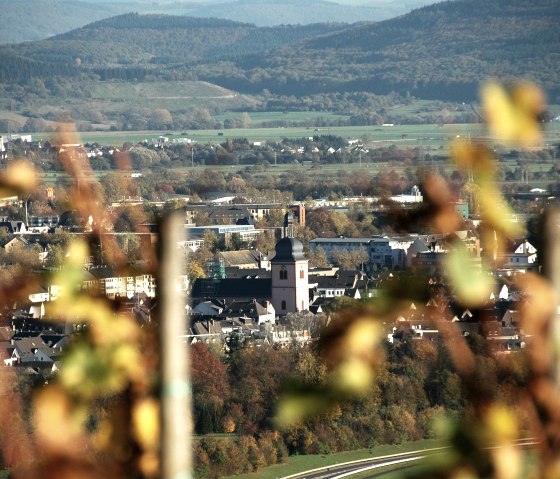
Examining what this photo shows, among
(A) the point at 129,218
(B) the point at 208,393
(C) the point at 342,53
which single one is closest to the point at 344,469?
(B) the point at 208,393

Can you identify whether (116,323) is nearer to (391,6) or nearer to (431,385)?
(431,385)

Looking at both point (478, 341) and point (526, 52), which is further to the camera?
point (526, 52)

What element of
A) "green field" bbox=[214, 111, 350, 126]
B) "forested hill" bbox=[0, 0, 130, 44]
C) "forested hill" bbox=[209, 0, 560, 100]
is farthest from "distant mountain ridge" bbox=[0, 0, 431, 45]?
"green field" bbox=[214, 111, 350, 126]

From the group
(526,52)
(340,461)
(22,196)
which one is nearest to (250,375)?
(340,461)

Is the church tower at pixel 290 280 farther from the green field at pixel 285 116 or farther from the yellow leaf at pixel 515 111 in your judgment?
the yellow leaf at pixel 515 111

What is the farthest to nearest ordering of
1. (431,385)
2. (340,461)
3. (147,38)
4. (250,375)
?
(147,38) < (250,375) < (340,461) < (431,385)

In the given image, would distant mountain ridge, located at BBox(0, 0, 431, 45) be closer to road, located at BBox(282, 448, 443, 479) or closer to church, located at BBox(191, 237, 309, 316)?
church, located at BBox(191, 237, 309, 316)
